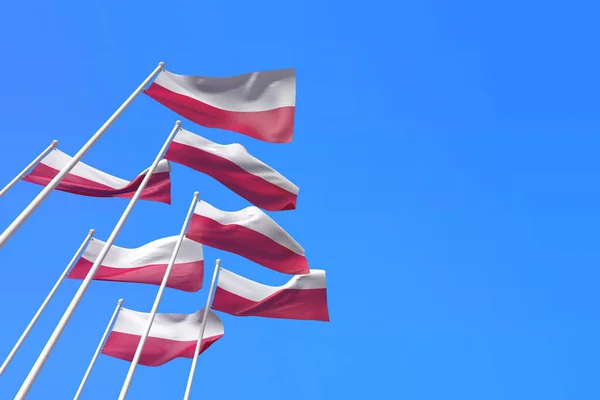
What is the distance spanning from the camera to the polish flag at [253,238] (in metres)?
16.1

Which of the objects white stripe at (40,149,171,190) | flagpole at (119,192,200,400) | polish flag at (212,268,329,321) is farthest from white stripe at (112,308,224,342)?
white stripe at (40,149,171,190)

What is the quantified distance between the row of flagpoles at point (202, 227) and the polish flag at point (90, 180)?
2 centimetres

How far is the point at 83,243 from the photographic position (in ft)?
58.3

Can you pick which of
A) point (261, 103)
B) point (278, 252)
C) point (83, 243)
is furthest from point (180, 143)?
point (83, 243)

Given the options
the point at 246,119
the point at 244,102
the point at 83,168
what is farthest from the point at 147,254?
the point at 244,102

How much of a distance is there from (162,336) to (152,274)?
71.4 inches

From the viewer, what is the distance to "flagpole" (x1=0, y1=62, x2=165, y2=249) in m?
8.70

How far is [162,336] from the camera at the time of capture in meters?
17.6

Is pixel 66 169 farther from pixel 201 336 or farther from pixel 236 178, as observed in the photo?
pixel 201 336

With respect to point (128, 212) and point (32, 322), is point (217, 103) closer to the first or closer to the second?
point (128, 212)

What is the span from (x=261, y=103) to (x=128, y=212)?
11.3ft

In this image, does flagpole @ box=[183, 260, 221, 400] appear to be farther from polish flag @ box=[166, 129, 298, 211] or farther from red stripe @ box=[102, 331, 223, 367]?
polish flag @ box=[166, 129, 298, 211]

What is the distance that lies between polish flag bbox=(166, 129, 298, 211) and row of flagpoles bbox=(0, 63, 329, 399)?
0.07 feet

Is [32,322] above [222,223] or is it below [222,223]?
below
